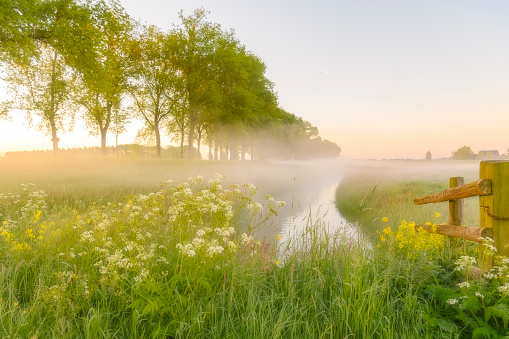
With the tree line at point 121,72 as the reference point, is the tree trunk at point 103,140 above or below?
below

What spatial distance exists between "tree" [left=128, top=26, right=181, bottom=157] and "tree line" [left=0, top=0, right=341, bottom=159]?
105 millimetres

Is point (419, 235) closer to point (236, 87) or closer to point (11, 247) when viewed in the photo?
point (11, 247)

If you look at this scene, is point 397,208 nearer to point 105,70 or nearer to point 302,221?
point 302,221

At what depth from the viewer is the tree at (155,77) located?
32.0 metres

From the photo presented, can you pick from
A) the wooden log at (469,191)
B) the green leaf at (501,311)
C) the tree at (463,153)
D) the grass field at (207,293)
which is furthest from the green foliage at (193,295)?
the tree at (463,153)

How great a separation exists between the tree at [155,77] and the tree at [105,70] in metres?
1.30

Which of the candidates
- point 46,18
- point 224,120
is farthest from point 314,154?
point 46,18

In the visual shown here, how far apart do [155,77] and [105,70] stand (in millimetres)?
13160

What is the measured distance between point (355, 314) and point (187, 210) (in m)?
2.67

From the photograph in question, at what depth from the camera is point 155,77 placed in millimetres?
32000

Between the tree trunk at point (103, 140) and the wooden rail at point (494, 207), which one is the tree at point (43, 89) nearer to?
the tree trunk at point (103, 140)

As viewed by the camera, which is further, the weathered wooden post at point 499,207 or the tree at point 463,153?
the tree at point 463,153

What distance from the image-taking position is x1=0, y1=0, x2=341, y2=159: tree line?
55.8ft

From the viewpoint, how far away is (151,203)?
516 cm
